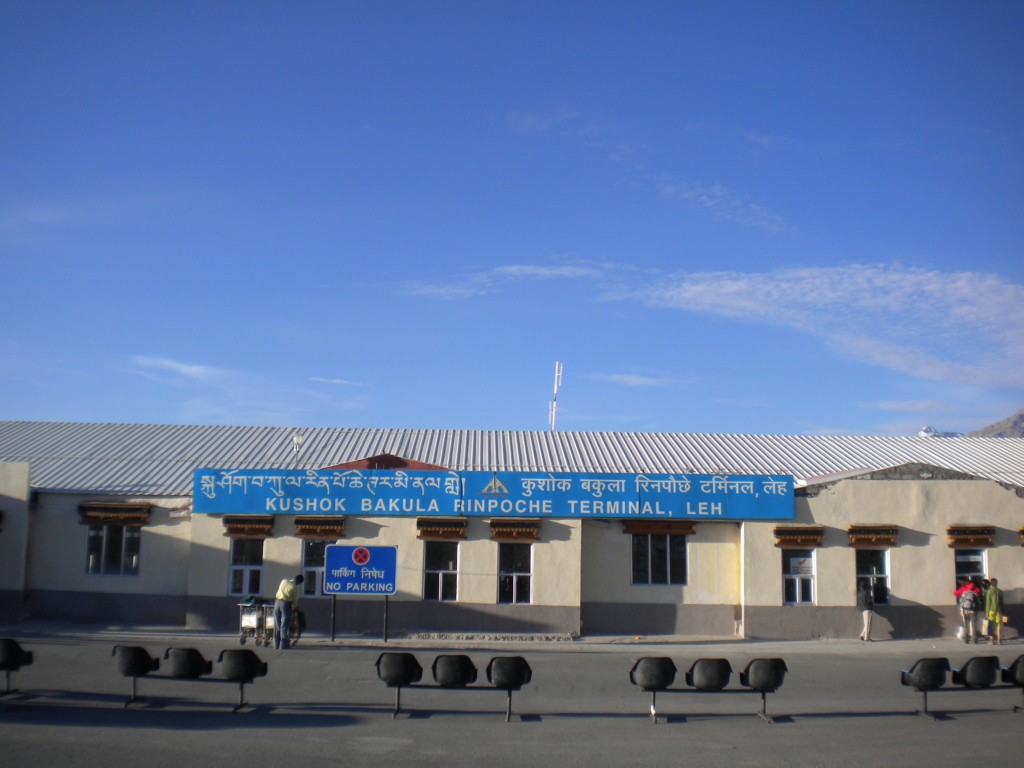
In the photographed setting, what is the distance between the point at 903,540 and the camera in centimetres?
2041

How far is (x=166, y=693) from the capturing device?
40.1ft

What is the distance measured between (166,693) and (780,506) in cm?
1503

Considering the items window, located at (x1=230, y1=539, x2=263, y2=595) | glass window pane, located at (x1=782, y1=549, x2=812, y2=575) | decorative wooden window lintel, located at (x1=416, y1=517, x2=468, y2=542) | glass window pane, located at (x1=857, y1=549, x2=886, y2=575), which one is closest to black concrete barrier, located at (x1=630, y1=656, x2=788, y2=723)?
decorative wooden window lintel, located at (x1=416, y1=517, x2=468, y2=542)

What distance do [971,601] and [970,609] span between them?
0.22 m

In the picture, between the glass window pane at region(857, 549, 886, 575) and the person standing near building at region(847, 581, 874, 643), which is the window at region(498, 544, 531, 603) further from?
the glass window pane at region(857, 549, 886, 575)

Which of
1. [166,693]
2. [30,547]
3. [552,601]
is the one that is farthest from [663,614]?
[30,547]

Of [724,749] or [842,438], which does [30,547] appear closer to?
[724,749]

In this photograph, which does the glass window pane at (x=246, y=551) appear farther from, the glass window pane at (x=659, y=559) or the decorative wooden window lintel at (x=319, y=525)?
the glass window pane at (x=659, y=559)

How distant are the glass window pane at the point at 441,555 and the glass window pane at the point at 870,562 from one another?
10753 mm

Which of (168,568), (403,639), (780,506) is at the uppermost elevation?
(780,506)

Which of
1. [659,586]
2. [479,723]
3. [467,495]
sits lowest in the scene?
[479,723]

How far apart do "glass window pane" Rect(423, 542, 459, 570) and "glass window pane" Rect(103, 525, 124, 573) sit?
27.9 feet

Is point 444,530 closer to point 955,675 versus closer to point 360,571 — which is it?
point 360,571

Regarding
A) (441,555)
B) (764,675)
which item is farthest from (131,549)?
(764,675)
